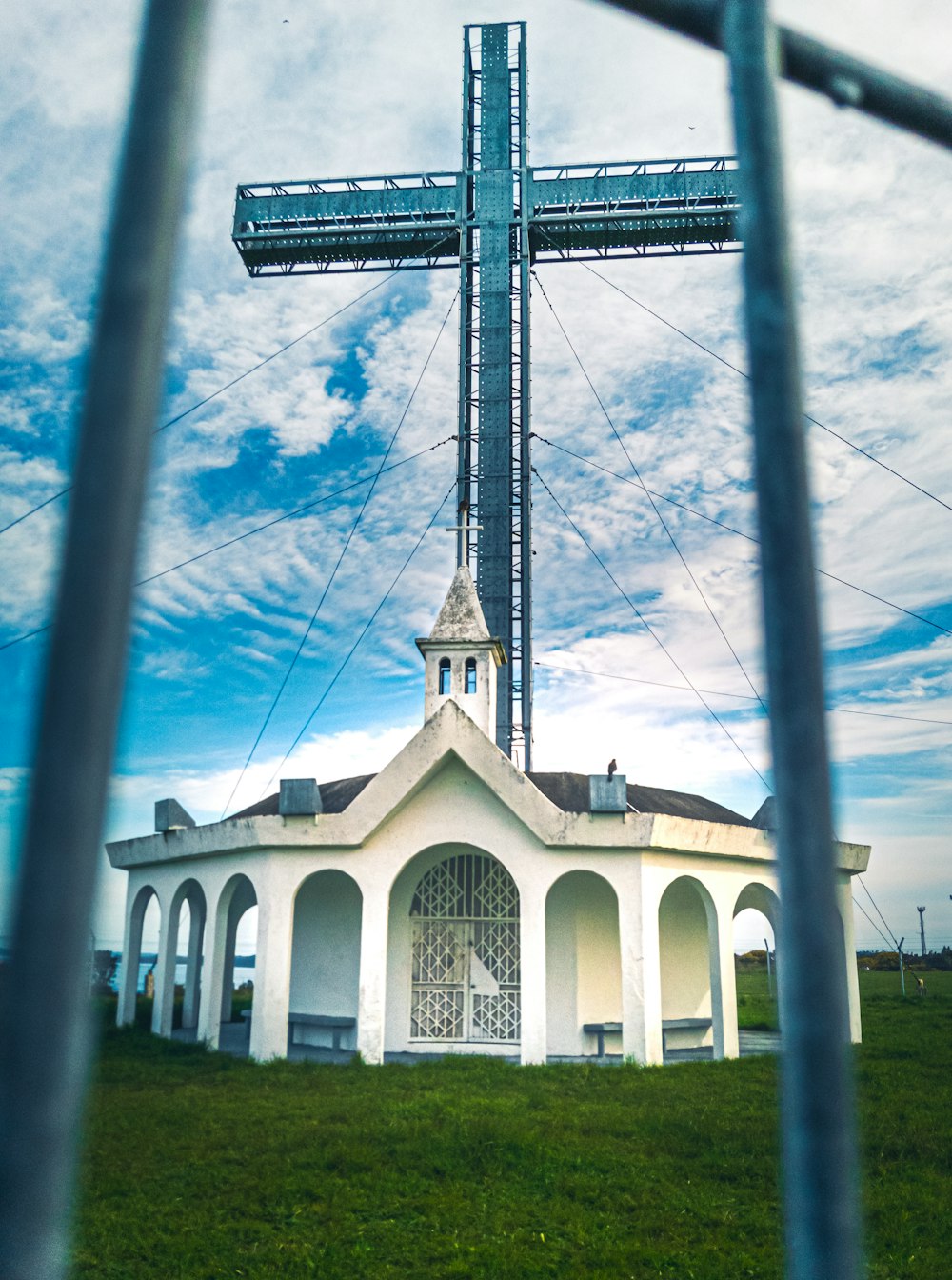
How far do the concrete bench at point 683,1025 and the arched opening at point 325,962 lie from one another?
5437mm

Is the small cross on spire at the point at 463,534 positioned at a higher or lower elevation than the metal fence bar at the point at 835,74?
higher

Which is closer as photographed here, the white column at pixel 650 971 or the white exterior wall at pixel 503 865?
the white column at pixel 650 971

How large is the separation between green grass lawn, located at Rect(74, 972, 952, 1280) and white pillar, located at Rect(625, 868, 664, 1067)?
2.21ft

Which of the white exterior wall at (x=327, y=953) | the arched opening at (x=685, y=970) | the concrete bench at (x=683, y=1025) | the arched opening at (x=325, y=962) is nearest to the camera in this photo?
the concrete bench at (x=683, y=1025)

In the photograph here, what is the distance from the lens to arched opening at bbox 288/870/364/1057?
→ 17.8 metres

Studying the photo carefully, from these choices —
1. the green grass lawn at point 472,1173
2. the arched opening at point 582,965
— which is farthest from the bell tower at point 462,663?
the green grass lawn at point 472,1173

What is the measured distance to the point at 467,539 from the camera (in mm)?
21547

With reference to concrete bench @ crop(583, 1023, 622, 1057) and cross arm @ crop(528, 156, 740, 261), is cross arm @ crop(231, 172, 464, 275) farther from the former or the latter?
concrete bench @ crop(583, 1023, 622, 1057)

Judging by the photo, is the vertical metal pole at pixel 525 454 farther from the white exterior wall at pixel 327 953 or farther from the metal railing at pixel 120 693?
the metal railing at pixel 120 693

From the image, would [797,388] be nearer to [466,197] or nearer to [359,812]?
[359,812]

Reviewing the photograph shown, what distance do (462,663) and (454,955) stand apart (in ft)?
18.2

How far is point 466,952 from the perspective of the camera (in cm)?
1730

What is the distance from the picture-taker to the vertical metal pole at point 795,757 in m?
1.19

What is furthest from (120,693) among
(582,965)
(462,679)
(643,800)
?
(643,800)
